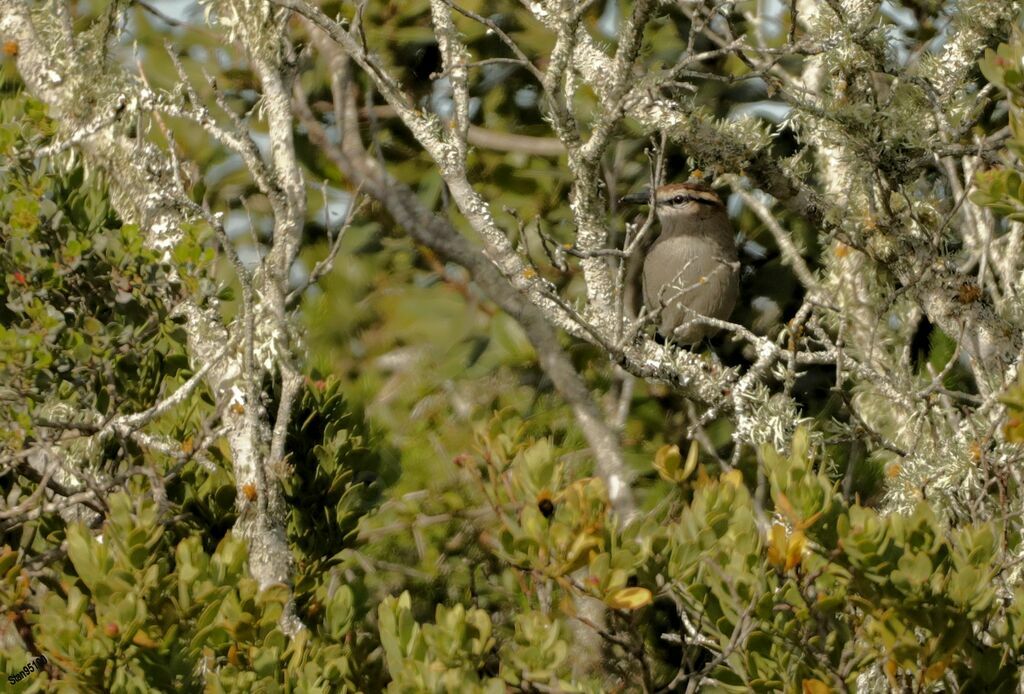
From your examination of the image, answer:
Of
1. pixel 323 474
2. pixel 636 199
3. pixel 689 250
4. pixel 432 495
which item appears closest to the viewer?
pixel 323 474

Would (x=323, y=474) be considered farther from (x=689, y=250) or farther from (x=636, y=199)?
(x=689, y=250)

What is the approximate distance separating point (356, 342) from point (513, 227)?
706 mm

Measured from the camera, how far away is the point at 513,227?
489 centimetres

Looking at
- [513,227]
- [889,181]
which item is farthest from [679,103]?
[513,227]

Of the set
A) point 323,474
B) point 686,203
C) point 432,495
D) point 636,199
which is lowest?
point 686,203

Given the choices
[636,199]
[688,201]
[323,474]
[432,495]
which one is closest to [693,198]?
[688,201]

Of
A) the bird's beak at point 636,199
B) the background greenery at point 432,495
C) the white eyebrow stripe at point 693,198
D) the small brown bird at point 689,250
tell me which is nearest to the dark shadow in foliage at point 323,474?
the background greenery at point 432,495

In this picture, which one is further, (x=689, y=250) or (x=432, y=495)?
(x=689, y=250)

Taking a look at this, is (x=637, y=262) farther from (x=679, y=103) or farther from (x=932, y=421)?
(x=932, y=421)

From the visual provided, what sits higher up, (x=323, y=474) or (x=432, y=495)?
(x=323, y=474)

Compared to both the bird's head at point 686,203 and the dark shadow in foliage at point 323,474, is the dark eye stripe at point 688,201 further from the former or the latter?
the dark shadow in foliage at point 323,474

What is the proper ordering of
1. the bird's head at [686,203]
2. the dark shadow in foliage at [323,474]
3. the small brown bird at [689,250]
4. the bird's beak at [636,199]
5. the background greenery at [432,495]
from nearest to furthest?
the background greenery at [432,495] < the dark shadow in foliage at [323,474] < the bird's beak at [636,199] < the small brown bird at [689,250] < the bird's head at [686,203]

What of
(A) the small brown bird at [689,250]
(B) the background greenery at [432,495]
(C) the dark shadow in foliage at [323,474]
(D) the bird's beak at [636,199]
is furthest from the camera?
(A) the small brown bird at [689,250]

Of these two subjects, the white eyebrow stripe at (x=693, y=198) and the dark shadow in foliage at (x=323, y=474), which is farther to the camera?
the white eyebrow stripe at (x=693, y=198)
